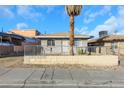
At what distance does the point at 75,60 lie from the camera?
16188mm

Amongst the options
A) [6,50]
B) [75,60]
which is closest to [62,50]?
[75,60]

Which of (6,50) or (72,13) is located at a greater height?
(72,13)

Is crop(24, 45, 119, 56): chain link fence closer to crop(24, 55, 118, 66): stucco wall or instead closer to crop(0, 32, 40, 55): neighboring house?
crop(24, 55, 118, 66): stucco wall

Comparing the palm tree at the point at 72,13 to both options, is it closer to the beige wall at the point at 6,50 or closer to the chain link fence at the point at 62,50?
the chain link fence at the point at 62,50

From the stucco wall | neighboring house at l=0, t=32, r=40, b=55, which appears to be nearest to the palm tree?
the stucco wall

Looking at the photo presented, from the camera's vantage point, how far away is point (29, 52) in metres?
16.7

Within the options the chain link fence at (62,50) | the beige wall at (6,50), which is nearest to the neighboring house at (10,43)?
the beige wall at (6,50)

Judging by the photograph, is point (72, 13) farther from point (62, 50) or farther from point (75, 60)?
point (75, 60)

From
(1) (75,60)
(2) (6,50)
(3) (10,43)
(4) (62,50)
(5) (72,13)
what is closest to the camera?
(1) (75,60)

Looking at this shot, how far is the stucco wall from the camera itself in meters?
16.2

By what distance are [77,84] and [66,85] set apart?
0.47 metres
